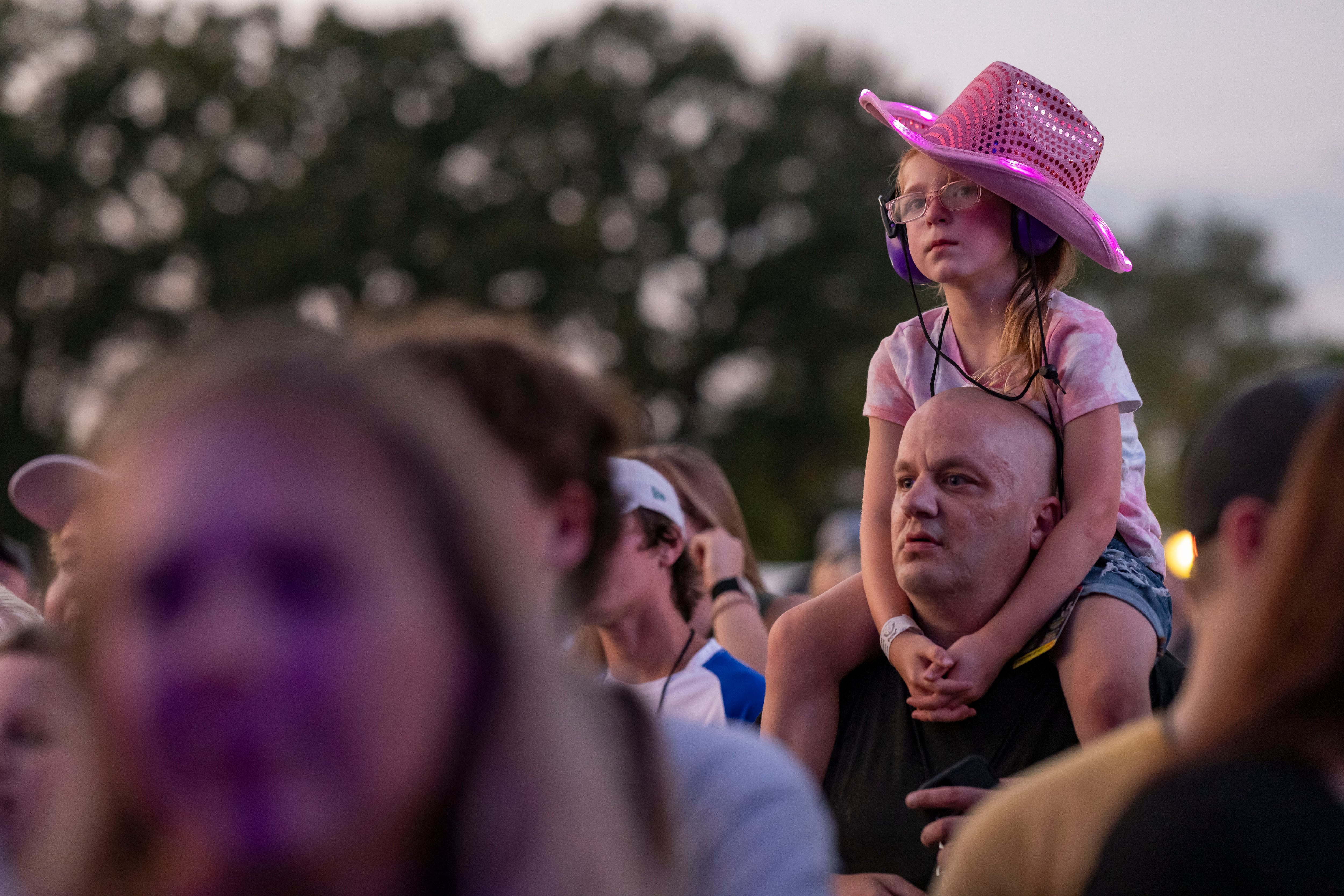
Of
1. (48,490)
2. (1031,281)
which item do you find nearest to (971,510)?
(1031,281)

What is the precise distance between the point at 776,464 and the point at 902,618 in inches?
975

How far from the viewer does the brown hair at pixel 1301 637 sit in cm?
145

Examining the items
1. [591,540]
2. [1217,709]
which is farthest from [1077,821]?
[591,540]

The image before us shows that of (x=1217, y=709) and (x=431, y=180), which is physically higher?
(x=1217, y=709)

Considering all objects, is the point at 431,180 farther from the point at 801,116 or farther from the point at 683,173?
the point at 801,116

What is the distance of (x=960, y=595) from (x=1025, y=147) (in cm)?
111

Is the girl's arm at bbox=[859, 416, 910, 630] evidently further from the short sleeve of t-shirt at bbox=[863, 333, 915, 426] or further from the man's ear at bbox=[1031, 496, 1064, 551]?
the man's ear at bbox=[1031, 496, 1064, 551]

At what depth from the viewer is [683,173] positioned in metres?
28.6

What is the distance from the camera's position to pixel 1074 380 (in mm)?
3035

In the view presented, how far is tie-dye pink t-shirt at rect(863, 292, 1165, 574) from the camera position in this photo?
9.93ft

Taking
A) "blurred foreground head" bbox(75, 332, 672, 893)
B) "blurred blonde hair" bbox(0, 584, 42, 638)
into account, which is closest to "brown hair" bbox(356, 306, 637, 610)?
"blurred foreground head" bbox(75, 332, 672, 893)

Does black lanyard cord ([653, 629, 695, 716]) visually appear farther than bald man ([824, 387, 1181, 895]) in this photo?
Yes

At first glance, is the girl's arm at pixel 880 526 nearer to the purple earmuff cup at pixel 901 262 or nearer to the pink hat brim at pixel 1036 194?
the purple earmuff cup at pixel 901 262

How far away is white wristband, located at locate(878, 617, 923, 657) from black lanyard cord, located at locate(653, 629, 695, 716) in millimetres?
928
